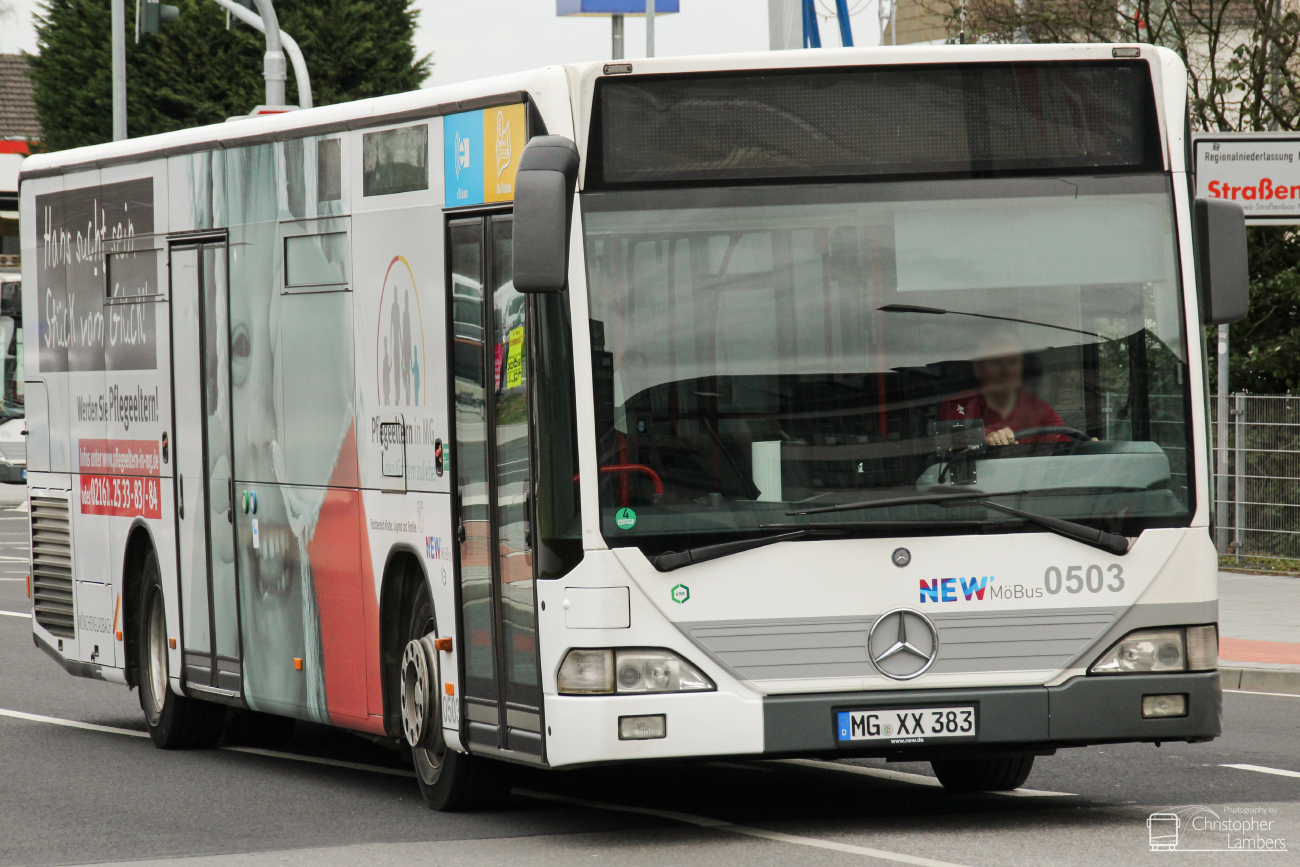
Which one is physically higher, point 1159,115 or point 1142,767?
point 1159,115

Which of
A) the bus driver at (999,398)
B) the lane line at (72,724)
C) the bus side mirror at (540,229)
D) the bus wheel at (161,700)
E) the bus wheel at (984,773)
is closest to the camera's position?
the bus side mirror at (540,229)

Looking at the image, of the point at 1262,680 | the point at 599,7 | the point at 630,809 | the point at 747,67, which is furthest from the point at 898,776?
the point at 599,7

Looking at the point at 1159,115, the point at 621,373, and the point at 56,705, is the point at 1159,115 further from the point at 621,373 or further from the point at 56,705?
the point at 56,705

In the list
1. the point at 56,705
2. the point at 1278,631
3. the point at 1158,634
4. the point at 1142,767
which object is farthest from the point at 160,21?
the point at 1158,634

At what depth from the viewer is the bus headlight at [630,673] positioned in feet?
26.1

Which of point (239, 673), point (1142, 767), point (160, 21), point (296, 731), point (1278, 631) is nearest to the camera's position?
point (1142, 767)

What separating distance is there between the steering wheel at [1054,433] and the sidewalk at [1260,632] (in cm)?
653

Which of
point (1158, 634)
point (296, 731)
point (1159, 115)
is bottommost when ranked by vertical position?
point (296, 731)

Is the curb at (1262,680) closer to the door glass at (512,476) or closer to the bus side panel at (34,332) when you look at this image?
the door glass at (512,476)

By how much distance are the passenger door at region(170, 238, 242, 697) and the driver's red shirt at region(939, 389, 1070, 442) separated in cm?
459

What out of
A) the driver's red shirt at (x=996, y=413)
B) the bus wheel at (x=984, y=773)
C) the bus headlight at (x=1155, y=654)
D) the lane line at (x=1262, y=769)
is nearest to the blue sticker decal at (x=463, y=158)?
the driver's red shirt at (x=996, y=413)

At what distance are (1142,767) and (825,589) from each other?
3.29m

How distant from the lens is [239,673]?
11.4 meters

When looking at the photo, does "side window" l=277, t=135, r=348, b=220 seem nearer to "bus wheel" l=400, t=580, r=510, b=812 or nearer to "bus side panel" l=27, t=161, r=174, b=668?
"bus side panel" l=27, t=161, r=174, b=668
